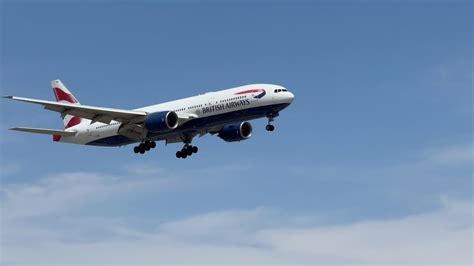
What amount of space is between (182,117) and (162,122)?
1.87 meters

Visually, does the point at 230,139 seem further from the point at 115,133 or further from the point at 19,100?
the point at 19,100

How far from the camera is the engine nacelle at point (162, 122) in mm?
63469

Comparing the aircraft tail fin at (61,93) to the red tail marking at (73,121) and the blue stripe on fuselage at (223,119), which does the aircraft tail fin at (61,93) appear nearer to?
the red tail marking at (73,121)

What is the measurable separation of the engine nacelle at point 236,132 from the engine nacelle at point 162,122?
25.2 feet

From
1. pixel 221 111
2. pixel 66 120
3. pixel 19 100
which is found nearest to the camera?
pixel 19 100

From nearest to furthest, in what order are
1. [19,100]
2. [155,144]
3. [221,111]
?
[19,100]
[221,111]
[155,144]

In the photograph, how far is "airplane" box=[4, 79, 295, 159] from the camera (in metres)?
62.5

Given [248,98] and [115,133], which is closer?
[248,98]

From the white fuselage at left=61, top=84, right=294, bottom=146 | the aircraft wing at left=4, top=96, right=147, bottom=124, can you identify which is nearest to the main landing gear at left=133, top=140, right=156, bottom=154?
the white fuselage at left=61, top=84, right=294, bottom=146

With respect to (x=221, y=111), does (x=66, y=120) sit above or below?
above

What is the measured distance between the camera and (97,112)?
64625 mm

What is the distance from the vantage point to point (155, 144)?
6850 cm

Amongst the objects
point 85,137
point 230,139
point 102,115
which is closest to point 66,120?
point 85,137

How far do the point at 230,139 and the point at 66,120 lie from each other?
15.9m
